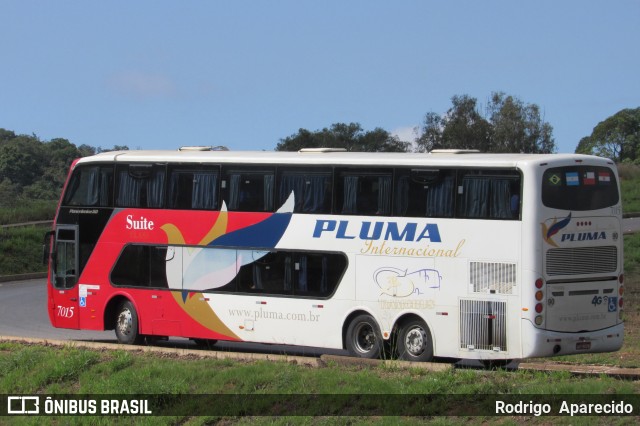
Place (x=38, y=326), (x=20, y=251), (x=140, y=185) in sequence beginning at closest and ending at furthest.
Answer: (x=140, y=185), (x=38, y=326), (x=20, y=251)

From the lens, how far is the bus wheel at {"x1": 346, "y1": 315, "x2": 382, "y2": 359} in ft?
62.2

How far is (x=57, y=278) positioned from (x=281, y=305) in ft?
20.2

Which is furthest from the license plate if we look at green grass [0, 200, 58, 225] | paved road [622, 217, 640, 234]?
green grass [0, 200, 58, 225]

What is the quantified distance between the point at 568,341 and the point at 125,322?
9.65 m

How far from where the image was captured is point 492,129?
66.4 m

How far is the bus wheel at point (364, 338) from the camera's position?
62.2 ft

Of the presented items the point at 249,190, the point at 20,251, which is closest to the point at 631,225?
the point at 20,251

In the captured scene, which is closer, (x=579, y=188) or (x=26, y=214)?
(x=579, y=188)

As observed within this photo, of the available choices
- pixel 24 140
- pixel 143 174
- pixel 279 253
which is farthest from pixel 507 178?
pixel 24 140

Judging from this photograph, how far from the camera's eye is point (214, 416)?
1478cm

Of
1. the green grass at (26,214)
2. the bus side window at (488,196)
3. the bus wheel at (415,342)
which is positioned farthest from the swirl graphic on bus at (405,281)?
the green grass at (26,214)

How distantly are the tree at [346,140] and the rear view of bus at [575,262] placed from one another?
51188 mm

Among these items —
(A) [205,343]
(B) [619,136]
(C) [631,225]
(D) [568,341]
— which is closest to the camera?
(D) [568,341]

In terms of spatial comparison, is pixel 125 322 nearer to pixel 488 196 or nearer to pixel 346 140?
pixel 488 196
